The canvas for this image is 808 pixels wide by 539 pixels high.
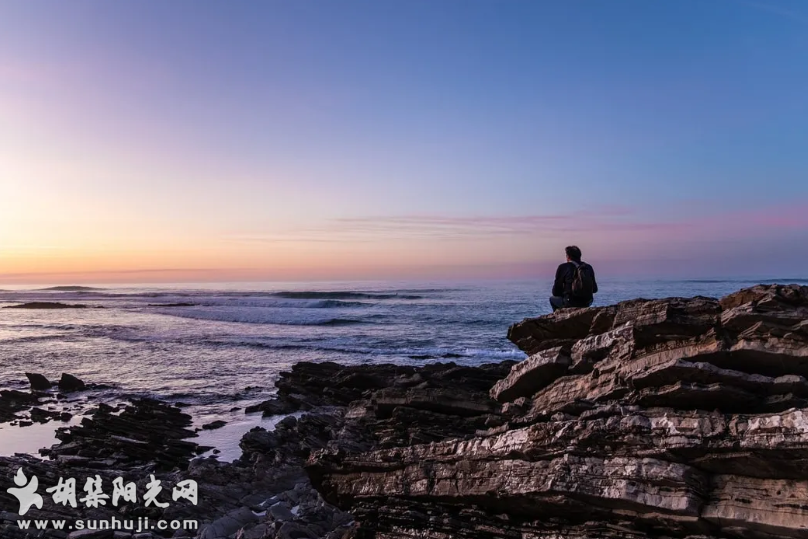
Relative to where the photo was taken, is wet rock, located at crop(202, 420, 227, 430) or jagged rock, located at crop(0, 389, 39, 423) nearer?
wet rock, located at crop(202, 420, 227, 430)

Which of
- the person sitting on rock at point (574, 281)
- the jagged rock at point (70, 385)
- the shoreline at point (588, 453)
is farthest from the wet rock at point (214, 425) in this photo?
the person sitting on rock at point (574, 281)

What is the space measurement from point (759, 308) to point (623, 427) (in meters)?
2.52

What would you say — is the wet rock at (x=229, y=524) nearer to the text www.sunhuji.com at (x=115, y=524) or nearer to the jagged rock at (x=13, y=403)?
the text www.sunhuji.com at (x=115, y=524)

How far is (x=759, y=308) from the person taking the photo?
714 cm

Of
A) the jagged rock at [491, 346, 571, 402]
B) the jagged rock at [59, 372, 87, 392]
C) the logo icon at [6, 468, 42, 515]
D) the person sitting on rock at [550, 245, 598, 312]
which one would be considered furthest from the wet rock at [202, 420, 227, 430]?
the person sitting on rock at [550, 245, 598, 312]

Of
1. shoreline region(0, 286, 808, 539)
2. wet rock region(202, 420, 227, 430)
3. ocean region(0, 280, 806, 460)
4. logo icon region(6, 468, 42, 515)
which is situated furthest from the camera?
ocean region(0, 280, 806, 460)

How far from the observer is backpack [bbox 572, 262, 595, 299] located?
453 inches

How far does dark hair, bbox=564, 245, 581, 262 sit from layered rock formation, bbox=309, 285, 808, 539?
2630 mm

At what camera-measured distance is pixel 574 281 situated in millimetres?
11703

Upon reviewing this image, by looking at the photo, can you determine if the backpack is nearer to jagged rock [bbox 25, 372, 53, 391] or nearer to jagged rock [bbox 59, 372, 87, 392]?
jagged rock [bbox 59, 372, 87, 392]

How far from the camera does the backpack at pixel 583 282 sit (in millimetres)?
11508

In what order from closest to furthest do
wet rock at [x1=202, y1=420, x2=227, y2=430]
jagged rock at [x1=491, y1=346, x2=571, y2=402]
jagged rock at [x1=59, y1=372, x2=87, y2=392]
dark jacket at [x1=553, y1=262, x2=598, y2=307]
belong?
jagged rock at [x1=491, y1=346, x2=571, y2=402] < dark jacket at [x1=553, y1=262, x2=598, y2=307] < wet rock at [x1=202, y1=420, x2=227, y2=430] < jagged rock at [x1=59, y1=372, x2=87, y2=392]

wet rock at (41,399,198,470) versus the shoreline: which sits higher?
the shoreline

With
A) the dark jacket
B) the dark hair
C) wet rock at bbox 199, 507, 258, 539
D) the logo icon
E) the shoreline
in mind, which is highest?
the dark hair
